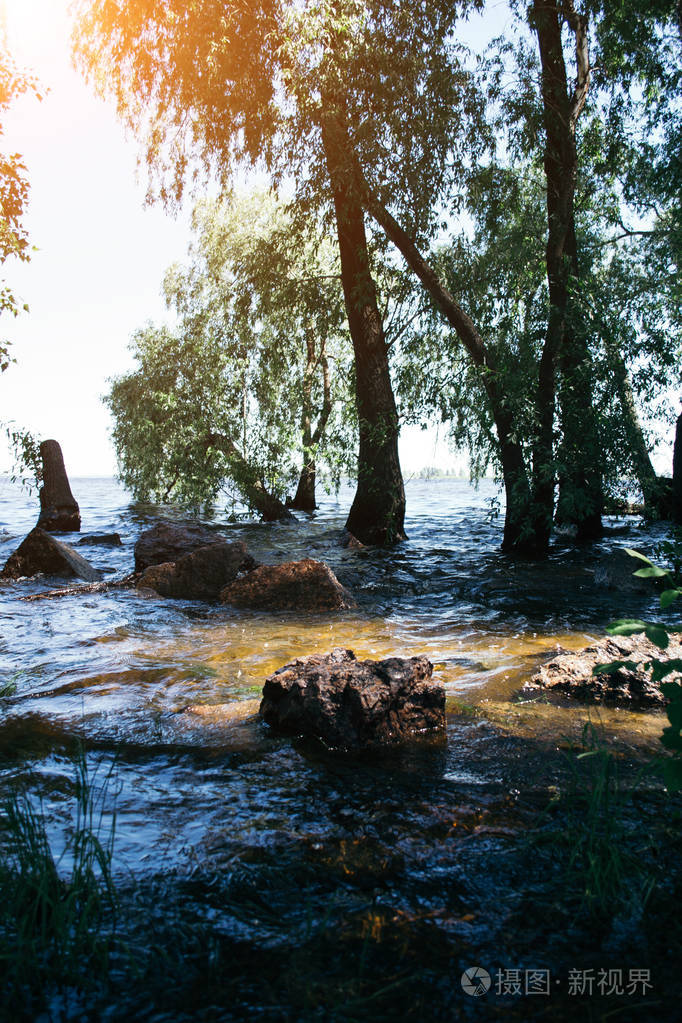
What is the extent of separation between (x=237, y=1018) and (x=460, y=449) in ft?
55.0

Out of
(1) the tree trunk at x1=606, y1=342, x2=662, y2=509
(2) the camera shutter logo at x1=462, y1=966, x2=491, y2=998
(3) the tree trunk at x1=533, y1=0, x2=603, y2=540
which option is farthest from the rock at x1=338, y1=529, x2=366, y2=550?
(2) the camera shutter logo at x1=462, y1=966, x2=491, y2=998

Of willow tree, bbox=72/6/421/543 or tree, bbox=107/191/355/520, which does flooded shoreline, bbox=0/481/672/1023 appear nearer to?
willow tree, bbox=72/6/421/543

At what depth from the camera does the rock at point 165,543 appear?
12.8 metres

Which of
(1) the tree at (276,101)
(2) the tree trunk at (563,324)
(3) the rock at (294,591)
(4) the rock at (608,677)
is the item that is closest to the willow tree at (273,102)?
(1) the tree at (276,101)

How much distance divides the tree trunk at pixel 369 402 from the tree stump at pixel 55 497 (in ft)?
28.4

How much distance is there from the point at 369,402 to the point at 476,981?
1457 centimetres

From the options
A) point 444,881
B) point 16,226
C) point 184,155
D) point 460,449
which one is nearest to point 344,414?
point 460,449

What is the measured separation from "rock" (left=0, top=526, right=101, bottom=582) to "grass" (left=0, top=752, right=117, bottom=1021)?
982 centimetres

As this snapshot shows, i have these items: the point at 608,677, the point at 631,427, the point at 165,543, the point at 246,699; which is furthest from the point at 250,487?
the point at 608,677

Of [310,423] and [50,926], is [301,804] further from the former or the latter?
[310,423]

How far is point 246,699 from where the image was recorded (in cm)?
555

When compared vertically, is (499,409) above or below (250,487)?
above

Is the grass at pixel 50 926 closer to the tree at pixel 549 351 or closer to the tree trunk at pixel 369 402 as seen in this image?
the tree at pixel 549 351

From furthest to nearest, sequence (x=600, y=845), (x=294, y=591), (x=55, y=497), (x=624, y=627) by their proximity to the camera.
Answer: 1. (x=55, y=497)
2. (x=294, y=591)
3. (x=600, y=845)
4. (x=624, y=627)
